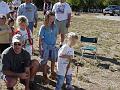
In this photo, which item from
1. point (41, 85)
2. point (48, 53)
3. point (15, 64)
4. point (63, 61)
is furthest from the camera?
point (48, 53)

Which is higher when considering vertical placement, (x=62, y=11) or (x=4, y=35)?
(x=62, y=11)

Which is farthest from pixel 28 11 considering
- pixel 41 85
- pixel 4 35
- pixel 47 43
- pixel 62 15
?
pixel 41 85

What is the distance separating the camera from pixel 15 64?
295 inches

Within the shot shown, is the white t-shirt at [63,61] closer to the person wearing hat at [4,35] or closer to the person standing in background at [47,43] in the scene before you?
the person standing in background at [47,43]

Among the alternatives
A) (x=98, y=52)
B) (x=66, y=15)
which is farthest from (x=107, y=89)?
(x=98, y=52)

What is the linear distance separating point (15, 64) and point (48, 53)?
1545mm

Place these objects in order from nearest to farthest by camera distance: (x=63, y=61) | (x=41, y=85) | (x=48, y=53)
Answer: (x=63, y=61), (x=41, y=85), (x=48, y=53)

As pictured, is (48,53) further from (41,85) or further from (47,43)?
(41,85)

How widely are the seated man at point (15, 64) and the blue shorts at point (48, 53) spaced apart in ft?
4.02

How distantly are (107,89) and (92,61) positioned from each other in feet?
9.76

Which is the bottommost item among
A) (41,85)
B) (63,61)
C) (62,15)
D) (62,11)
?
(41,85)

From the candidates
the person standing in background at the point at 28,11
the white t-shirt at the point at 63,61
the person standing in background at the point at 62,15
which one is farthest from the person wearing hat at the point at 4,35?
the person standing in background at the point at 62,15

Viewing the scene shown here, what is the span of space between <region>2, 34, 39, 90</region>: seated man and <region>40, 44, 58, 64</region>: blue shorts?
48.2 inches

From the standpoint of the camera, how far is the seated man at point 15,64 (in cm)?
736
